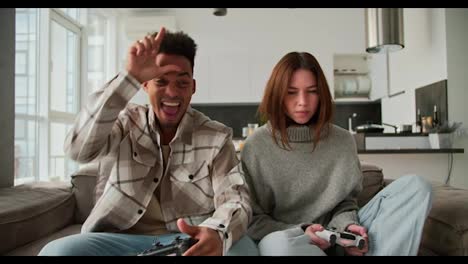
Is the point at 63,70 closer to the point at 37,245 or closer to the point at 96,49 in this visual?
the point at 96,49

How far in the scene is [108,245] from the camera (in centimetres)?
97

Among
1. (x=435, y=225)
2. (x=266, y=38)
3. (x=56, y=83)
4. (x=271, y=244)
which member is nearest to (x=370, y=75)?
(x=266, y=38)

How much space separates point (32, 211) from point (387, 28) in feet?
10.7

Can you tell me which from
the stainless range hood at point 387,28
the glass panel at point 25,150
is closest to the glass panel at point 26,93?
the glass panel at point 25,150

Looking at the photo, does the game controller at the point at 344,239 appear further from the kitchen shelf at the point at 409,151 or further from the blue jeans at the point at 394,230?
the kitchen shelf at the point at 409,151

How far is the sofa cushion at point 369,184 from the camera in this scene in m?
1.53

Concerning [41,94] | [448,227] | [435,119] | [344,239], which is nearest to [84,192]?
[344,239]

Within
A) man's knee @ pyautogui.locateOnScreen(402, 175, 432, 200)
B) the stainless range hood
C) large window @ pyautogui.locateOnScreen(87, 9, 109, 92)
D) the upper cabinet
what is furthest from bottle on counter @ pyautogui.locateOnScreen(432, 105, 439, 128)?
large window @ pyautogui.locateOnScreen(87, 9, 109, 92)

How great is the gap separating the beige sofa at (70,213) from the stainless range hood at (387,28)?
2.24 metres

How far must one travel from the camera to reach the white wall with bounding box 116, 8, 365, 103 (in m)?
4.62

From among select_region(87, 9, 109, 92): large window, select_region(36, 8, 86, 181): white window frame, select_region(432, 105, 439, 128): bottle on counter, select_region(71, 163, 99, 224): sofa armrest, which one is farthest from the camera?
select_region(87, 9, 109, 92): large window

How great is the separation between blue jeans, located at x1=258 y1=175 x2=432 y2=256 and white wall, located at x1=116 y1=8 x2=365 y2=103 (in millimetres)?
3660

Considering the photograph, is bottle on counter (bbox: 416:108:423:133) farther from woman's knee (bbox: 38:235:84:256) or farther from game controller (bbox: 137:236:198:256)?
woman's knee (bbox: 38:235:84:256)
